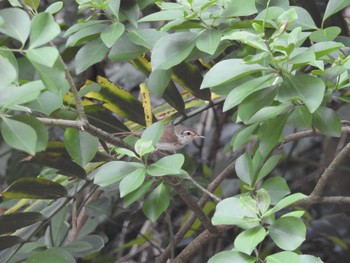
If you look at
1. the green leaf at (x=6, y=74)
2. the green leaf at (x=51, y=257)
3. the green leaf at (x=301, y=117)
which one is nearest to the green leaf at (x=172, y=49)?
the green leaf at (x=301, y=117)

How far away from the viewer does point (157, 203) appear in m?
1.42

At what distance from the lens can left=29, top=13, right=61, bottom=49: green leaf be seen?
3.38ft

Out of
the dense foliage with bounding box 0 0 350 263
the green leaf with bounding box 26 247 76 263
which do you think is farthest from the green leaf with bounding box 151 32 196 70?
the green leaf with bounding box 26 247 76 263

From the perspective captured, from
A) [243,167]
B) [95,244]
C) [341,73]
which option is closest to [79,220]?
[95,244]

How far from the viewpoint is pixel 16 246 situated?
1700 mm

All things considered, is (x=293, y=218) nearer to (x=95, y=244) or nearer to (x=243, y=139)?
(x=243, y=139)

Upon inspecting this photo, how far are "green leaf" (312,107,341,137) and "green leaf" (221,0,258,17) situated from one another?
0.74 ft

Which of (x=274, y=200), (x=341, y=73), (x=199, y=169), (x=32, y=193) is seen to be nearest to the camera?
(x=341, y=73)

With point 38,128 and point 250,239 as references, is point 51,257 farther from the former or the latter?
point 250,239

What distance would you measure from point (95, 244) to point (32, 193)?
0.40 meters

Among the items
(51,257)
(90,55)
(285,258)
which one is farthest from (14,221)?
(285,258)

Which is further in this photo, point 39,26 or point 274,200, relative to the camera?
point 274,200

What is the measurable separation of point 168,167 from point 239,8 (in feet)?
1.02

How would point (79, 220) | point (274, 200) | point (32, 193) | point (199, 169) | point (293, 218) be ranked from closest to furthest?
point (293, 218), point (274, 200), point (32, 193), point (79, 220), point (199, 169)
